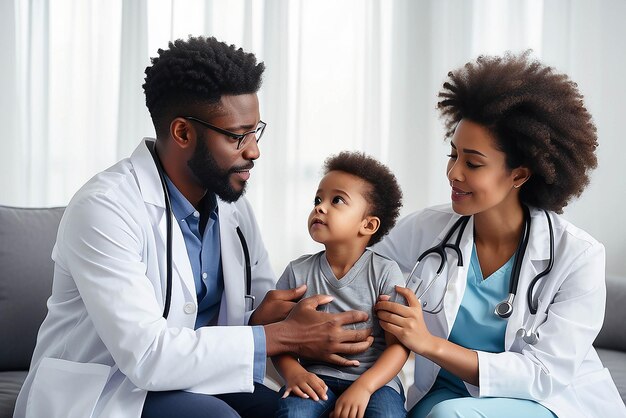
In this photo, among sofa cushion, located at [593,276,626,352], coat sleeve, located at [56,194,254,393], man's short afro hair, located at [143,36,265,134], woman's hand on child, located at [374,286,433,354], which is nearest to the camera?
coat sleeve, located at [56,194,254,393]

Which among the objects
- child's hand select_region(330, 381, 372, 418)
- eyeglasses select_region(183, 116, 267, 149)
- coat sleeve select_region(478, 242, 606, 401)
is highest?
eyeglasses select_region(183, 116, 267, 149)

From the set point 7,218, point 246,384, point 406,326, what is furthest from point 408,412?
point 7,218

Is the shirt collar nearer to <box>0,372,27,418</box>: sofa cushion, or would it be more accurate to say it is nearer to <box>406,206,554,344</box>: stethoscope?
<box>406,206,554,344</box>: stethoscope

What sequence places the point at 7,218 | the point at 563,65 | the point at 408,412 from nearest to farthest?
the point at 408,412
the point at 7,218
the point at 563,65

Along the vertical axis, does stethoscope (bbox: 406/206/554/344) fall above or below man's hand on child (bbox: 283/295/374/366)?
above

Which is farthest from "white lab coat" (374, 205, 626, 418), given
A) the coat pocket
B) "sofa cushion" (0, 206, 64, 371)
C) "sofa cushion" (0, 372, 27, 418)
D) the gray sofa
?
"sofa cushion" (0, 206, 64, 371)

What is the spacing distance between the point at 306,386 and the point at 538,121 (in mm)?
866

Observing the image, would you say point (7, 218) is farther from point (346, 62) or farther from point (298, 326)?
point (346, 62)

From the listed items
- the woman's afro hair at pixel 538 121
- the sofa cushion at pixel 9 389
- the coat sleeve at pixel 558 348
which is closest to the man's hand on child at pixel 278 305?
the coat sleeve at pixel 558 348

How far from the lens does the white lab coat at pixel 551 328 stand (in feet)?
6.46

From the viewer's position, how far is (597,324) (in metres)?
2.02

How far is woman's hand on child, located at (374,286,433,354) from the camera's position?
76.5 inches

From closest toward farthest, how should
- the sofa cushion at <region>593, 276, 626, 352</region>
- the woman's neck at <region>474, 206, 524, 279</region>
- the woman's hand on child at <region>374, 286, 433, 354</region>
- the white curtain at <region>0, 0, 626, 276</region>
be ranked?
1. the woman's hand on child at <region>374, 286, 433, 354</region>
2. the woman's neck at <region>474, 206, 524, 279</region>
3. the sofa cushion at <region>593, 276, 626, 352</region>
4. the white curtain at <region>0, 0, 626, 276</region>

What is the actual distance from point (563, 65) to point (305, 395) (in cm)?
238
